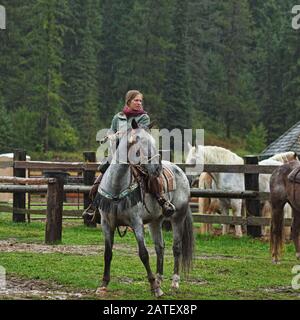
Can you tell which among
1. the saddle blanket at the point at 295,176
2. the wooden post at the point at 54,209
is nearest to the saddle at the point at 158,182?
the saddle blanket at the point at 295,176

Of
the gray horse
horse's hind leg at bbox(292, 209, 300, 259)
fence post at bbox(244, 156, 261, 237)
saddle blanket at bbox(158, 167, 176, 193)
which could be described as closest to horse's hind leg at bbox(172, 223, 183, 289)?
saddle blanket at bbox(158, 167, 176, 193)

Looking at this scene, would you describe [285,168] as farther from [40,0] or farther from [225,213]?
[40,0]

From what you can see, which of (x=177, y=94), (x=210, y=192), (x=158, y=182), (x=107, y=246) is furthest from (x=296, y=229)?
(x=177, y=94)

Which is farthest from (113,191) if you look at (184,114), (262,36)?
(262,36)

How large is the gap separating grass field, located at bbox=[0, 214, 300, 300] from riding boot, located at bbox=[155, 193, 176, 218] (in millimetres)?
896

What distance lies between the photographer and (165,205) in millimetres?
8625

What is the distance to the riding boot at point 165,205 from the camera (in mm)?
8586

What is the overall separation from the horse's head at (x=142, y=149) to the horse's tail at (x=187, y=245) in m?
1.66

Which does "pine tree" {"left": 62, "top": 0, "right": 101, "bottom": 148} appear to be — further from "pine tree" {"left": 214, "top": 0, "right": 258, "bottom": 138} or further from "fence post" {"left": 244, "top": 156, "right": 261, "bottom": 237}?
"fence post" {"left": 244, "top": 156, "right": 261, "bottom": 237}

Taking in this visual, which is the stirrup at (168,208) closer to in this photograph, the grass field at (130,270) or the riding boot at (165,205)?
the riding boot at (165,205)

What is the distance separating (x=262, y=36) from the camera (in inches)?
3268

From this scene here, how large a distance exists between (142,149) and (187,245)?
193 centimetres

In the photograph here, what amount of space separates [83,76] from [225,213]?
55.0 m

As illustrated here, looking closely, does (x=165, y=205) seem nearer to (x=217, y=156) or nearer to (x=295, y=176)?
(x=295, y=176)
